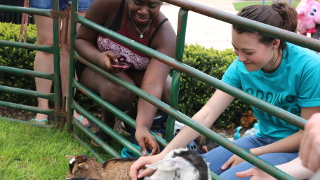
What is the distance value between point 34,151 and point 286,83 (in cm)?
222

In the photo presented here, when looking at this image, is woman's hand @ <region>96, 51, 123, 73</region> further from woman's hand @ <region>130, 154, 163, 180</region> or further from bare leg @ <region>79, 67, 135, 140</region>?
woman's hand @ <region>130, 154, 163, 180</region>

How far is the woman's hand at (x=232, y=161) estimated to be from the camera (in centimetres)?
266

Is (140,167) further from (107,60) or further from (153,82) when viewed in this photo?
(107,60)

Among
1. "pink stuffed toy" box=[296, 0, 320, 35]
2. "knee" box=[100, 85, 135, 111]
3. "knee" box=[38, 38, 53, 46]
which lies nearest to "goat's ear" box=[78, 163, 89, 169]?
→ "knee" box=[100, 85, 135, 111]

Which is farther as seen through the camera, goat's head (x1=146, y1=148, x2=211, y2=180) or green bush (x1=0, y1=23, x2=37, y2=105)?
green bush (x1=0, y1=23, x2=37, y2=105)

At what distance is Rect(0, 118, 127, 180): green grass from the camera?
125 inches

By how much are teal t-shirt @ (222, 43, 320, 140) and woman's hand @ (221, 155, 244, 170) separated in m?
0.29

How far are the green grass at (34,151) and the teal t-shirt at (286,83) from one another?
152 cm

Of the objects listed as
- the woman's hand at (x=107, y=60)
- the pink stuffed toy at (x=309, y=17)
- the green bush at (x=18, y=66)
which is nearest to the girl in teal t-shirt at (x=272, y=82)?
the woman's hand at (x=107, y=60)

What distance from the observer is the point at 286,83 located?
2482 millimetres

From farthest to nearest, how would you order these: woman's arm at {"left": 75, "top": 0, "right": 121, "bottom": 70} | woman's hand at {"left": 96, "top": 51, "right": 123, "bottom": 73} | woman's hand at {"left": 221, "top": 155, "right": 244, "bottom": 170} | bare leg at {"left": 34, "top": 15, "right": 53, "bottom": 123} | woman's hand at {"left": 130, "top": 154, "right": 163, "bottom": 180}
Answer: bare leg at {"left": 34, "top": 15, "right": 53, "bottom": 123}
woman's arm at {"left": 75, "top": 0, "right": 121, "bottom": 70}
woman's hand at {"left": 96, "top": 51, "right": 123, "bottom": 73}
woman's hand at {"left": 221, "top": 155, "right": 244, "bottom": 170}
woman's hand at {"left": 130, "top": 154, "right": 163, "bottom": 180}

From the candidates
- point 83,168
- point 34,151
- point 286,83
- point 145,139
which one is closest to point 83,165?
point 83,168

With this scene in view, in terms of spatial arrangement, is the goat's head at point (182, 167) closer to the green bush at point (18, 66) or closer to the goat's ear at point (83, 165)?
the goat's ear at point (83, 165)

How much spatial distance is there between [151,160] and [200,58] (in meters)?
2.61
